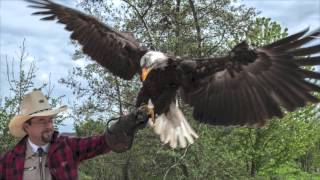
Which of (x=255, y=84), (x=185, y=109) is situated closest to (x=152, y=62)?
(x=255, y=84)

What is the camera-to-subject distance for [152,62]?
177 inches

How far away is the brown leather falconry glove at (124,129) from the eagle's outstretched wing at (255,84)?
0.90 m

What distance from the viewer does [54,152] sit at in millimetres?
3760

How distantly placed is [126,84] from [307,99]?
28.1 feet

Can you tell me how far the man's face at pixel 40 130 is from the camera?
12.4ft

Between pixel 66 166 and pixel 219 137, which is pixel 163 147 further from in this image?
pixel 66 166

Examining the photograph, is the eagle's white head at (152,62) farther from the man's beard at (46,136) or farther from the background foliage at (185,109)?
the background foliage at (185,109)

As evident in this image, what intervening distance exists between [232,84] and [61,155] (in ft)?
5.66

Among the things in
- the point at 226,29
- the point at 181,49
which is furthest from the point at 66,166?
the point at 226,29

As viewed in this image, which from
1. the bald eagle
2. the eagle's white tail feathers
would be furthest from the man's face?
the eagle's white tail feathers

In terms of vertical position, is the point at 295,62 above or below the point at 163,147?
above

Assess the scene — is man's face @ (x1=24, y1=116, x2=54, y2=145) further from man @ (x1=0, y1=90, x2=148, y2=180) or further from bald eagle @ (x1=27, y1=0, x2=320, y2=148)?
bald eagle @ (x1=27, y1=0, x2=320, y2=148)

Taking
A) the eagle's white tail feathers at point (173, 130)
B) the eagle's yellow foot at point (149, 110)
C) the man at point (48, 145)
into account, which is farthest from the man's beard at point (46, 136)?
the eagle's white tail feathers at point (173, 130)

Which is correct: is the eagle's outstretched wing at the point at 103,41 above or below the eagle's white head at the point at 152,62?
above
